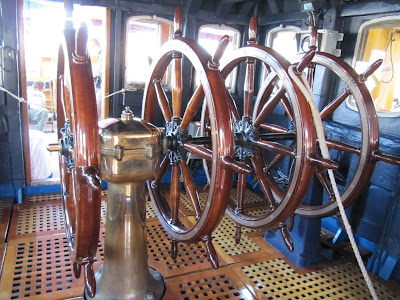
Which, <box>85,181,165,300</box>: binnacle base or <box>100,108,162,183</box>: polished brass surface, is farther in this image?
<box>85,181,165,300</box>: binnacle base

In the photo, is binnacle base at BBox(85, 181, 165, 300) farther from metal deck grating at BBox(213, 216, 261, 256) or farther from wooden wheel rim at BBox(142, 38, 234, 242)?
metal deck grating at BBox(213, 216, 261, 256)

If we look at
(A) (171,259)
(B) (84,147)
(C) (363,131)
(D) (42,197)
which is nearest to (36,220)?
(D) (42,197)

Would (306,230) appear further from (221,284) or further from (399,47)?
(399,47)

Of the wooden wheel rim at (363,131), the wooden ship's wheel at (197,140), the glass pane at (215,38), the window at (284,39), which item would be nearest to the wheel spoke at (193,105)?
the wooden ship's wheel at (197,140)

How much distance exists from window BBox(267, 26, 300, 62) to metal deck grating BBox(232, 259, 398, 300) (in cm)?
222

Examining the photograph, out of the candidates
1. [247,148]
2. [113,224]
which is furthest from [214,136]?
[113,224]

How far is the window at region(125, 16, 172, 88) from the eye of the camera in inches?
148

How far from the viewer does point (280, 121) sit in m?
Answer: 3.85

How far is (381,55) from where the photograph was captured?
2.88 metres

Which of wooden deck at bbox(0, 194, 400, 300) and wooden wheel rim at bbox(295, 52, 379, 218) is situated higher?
wooden wheel rim at bbox(295, 52, 379, 218)

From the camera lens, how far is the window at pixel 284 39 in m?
3.73

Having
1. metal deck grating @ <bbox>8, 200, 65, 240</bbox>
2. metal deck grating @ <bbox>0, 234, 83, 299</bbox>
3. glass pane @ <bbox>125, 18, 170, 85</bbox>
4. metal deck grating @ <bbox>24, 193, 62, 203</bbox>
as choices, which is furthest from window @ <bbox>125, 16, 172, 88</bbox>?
metal deck grating @ <bbox>0, 234, 83, 299</bbox>

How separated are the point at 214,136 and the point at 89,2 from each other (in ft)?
8.80

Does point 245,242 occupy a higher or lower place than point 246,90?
lower
